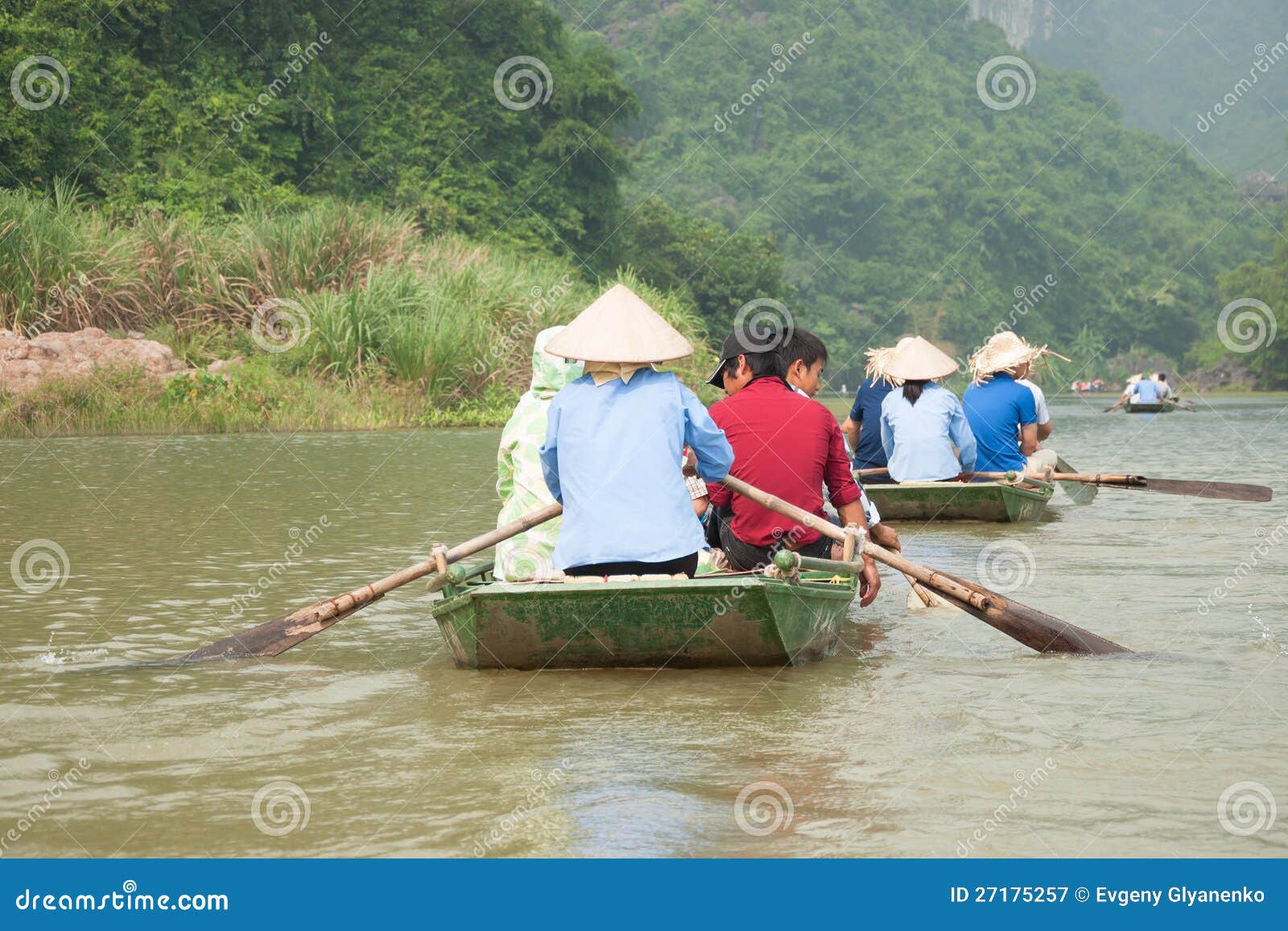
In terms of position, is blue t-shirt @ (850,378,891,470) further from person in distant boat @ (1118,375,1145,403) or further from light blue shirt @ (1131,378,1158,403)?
light blue shirt @ (1131,378,1158,403)

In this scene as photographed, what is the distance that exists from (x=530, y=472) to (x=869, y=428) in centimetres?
575

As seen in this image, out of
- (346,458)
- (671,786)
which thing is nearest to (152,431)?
(346,458)

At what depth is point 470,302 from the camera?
25.5m

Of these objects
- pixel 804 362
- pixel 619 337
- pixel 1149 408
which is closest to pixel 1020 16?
pixel 1149 408

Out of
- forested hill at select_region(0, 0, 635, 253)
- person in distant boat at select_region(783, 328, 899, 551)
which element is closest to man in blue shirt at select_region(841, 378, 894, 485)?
person in distant boat at select_region(783, 328, 899, 551)

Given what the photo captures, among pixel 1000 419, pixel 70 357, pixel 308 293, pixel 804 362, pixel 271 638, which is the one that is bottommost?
pixel 271 638

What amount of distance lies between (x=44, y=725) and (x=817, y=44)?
3245 inches

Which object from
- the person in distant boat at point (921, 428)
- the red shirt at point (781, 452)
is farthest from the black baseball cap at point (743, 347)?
the person in distant boat at point (921, 428)

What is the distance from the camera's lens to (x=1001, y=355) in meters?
11.9

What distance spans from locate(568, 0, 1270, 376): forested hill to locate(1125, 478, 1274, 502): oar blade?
53.9 metres

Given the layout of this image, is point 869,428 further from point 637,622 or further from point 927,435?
point 637,622

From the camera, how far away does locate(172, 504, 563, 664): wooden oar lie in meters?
6.36

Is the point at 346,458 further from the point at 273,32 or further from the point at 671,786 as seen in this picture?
the point at 273,32

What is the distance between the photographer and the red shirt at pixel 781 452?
6.62m
